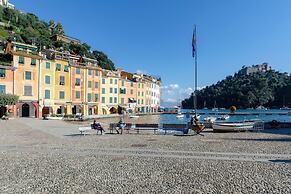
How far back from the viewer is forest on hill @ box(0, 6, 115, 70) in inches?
4737

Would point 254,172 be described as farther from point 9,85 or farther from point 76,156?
point 9,85

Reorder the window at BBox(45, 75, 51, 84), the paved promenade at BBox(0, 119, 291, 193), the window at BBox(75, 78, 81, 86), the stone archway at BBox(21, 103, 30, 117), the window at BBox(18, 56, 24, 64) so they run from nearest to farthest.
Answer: the paved promenade at BBox(0, 119, 291, 193) → the window at BBox(18, 56, 24, 64) → the stone archway at BBox(21, 103, 30, 117) → the window at BBox(45, 75, 51, 84) → the window at BBox(75, 78, 81, 86)

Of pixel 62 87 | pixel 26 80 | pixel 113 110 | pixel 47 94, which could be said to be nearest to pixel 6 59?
pixel 26 80

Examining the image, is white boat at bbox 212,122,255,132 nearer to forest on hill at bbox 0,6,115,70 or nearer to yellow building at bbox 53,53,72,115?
yellow building at bbox 53,53,72,115

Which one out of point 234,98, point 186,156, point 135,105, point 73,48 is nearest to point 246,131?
point 186,156

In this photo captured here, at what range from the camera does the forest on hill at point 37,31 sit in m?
120

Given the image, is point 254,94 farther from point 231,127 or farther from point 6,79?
point 231,127

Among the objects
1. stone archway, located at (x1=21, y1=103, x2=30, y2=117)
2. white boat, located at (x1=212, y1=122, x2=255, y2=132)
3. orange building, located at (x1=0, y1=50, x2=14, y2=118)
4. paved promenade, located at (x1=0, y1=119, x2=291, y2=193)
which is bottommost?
paved promenade, located at (x1=0, y1=119, x2=291, y2=193)

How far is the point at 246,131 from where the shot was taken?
26.6 metres

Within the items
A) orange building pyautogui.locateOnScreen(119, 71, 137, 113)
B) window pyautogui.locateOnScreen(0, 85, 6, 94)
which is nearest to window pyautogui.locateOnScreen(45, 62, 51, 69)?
window pyautogui.locateOnScreen(0, 85, 6, 94)

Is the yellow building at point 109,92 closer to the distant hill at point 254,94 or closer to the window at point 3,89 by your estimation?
the window at point 3,89

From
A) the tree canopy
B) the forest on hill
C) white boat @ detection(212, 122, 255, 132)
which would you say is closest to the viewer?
white boat @ detection(212, 122, 255, 132)

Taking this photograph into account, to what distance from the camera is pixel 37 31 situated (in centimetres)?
13550

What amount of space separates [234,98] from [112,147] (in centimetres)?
15845
